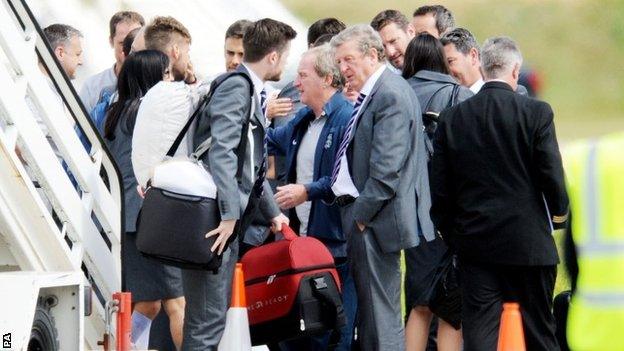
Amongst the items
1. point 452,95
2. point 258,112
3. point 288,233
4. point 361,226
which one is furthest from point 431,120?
point 258,112

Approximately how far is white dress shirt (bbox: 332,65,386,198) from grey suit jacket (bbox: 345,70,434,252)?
0.02 metres

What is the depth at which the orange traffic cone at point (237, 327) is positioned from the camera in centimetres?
700

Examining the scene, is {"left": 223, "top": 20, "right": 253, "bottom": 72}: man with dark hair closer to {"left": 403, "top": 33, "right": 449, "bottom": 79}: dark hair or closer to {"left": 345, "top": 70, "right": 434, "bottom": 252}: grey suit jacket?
{"left": 403, "top": 33, "right": 449, "bottom": 79}: dark hair

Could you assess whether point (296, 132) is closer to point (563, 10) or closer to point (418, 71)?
point (418, 71)

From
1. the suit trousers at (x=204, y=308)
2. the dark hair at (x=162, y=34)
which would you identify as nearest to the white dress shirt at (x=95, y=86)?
the dark hair at (x=162, y=34)

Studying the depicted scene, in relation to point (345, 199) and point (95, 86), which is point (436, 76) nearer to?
point (345, 199)

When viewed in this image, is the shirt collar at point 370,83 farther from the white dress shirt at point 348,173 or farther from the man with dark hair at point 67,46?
the man with dark hair at point 67,46

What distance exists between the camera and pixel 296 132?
26.9ft

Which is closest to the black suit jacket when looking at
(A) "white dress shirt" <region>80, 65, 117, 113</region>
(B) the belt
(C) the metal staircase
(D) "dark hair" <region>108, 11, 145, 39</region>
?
(B) the belt

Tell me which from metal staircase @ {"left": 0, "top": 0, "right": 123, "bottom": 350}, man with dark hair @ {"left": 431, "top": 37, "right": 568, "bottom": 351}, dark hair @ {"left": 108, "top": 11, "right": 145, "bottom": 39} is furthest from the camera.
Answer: dark hair @ {"left": 108, "top": 11, "right": 145, "bottom": 39}

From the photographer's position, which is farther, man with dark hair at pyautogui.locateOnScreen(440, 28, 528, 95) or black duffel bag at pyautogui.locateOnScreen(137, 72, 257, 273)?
man with dark hair at pyautogui.locateOnScreen(440, 28, 528, 95)

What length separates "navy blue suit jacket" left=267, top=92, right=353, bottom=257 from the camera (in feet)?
25.7

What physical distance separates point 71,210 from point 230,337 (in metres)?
0.82

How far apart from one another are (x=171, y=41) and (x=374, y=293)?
154cm
